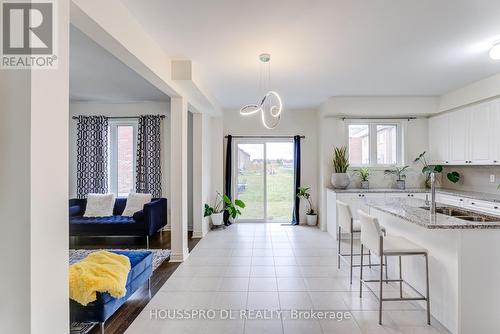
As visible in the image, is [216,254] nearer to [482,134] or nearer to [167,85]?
[167,85]

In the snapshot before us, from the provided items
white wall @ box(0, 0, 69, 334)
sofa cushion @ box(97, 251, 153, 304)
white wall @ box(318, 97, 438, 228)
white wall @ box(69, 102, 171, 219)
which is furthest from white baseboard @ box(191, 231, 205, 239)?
white wall @ box(0, 0, 69, 334)

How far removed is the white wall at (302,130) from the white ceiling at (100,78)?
1.92m

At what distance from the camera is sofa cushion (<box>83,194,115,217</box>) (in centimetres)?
516

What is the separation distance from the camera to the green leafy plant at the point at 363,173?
5812mm

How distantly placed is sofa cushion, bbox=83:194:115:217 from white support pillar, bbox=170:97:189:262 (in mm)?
1955

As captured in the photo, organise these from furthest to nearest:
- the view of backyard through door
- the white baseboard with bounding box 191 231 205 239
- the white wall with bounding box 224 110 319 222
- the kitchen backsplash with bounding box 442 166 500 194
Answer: the view of backyard through door < the white wall with bounding box 224 110 319 222 < the white baseboard with bounding box 191 231 205 239 < the kitchen backsplash with bounding box 442 166 500 194

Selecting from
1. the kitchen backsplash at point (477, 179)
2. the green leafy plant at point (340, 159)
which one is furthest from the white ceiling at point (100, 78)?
the kitchen backsplash at point (477, 179)

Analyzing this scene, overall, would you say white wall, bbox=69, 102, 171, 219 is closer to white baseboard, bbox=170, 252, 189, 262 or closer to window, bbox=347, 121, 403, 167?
white baseboard, bbox=170, 252, 189, 262

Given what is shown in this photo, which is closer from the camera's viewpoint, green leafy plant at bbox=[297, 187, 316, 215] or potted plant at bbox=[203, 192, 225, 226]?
potted plant at bbox=[203, 192, 225, 226]

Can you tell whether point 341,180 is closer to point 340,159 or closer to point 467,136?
point 340,159

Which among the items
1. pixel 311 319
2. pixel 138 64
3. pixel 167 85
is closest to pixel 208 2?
pixel 138 64

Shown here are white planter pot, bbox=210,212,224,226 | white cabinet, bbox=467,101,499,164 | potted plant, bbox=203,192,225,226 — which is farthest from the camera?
white planter pot, bbox=210,212,224,226

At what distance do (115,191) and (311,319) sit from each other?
5140 mm

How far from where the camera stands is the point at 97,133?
19.3ft
